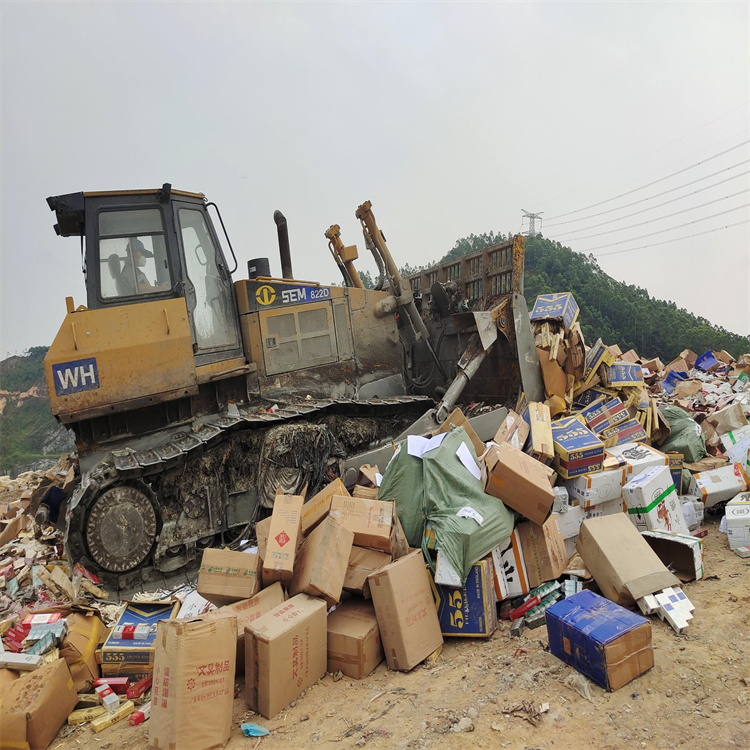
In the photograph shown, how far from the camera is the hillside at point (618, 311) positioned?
18719mm

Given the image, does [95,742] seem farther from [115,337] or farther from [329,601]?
[115,337]

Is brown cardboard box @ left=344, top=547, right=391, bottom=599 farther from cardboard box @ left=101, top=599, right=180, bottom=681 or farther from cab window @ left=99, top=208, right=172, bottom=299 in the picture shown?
cab window @ left=99, top=208, right=172, bottom=299

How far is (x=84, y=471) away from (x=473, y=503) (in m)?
2.99

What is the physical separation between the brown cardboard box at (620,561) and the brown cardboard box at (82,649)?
2991 millimetres

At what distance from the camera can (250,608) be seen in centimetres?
315

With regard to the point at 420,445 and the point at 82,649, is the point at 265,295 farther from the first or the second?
the point at 82,649

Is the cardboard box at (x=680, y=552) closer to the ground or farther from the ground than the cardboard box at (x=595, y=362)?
closer to the ground

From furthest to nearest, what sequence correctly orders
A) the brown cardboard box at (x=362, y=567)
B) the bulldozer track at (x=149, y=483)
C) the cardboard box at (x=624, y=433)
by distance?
the cardboard box at (x=624, y=433) → the bulldozer track at (x=149, y=483) → the brown cardboard box at (x=362, y=567)

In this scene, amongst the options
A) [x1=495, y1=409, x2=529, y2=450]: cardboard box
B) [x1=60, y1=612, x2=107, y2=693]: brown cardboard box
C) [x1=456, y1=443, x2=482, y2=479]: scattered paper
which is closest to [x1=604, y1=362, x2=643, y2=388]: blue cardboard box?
[x1=495, y1=409, x2=529, y2=450]: cardboard box

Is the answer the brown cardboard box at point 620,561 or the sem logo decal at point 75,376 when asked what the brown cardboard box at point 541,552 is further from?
the sem logo decal at point 75,376

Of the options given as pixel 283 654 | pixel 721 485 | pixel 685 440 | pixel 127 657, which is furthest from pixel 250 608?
pixel 685 440

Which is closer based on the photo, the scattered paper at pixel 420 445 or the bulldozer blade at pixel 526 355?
the scattered paper at pixel 420 445

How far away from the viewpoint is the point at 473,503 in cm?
361

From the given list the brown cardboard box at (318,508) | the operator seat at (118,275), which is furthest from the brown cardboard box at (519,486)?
the operator seat at (118,275)
